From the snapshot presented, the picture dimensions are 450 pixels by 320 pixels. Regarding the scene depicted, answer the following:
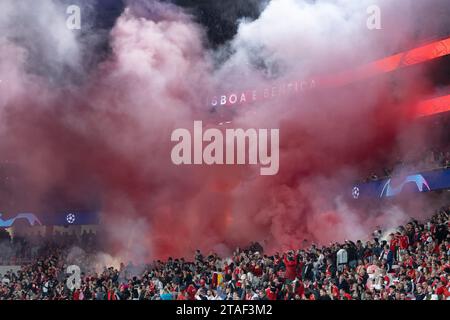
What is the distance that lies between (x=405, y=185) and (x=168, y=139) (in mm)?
5403

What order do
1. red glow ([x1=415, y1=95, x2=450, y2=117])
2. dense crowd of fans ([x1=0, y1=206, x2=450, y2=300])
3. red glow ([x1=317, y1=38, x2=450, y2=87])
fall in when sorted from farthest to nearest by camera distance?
red glow ([x1=415, y1=95, x2=450, y2=117]), red glow ([x1=317, y1=38, x2=450, y2=87]), dense crowd of fans ([x1=0, y1=206, x2=450, y2=300])

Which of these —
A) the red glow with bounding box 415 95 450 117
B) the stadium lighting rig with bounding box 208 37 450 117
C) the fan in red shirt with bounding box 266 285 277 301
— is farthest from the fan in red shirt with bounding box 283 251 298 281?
the red glow with bounding box 415 95 450 117

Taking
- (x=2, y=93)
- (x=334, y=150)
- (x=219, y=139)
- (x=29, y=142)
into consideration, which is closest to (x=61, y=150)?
(x=29, y=142)

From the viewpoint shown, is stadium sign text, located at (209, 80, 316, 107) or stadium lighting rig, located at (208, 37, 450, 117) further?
stadium sign text, located at (209, 80, 316, 107)

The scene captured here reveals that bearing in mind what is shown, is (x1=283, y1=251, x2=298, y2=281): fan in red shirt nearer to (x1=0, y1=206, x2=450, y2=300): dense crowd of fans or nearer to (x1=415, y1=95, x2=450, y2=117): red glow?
(x1=0, y1=206, x2=450, y2=300): dense crowd of fans

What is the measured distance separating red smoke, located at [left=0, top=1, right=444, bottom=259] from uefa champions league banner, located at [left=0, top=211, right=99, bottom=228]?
0.68m

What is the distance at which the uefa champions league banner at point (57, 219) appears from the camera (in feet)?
62.0

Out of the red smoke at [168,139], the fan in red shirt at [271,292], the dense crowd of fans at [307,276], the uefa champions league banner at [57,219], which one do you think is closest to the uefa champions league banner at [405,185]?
the red smoke at [168,139]

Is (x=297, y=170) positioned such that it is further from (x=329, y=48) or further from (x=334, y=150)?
(x=329, y=48)

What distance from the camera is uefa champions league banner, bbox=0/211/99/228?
744 inches

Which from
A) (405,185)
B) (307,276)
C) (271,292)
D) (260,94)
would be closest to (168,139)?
(260,94)

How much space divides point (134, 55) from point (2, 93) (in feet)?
11.0

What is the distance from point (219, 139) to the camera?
15047mm

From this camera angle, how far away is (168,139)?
56.4 feet
